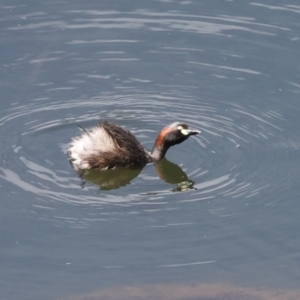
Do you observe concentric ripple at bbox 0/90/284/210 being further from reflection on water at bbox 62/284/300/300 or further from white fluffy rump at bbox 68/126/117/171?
reflection on water at bbox 62/284/300/300

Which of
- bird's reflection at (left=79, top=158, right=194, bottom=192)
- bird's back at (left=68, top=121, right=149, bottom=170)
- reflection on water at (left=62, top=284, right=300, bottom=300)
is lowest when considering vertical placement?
reflection on water at (left=62, top=284, right=300, bottom=300)

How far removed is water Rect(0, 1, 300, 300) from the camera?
8.39 metres

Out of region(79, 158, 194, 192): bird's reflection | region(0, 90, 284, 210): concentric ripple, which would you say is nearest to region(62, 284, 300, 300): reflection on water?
region(0, 90, 284, 210): concentric ripple

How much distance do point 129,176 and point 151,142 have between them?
0.71 metres

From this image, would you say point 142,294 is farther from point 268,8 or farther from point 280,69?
point 268,8

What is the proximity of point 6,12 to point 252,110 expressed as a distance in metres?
4.04

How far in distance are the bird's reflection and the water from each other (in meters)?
0.04

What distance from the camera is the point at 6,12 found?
13.3m

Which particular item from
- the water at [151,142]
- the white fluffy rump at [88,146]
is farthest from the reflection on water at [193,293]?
the white fluffy rump at [88,146]

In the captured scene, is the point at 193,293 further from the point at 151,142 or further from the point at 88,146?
the point at 151,142

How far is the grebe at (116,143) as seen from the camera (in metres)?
10.2

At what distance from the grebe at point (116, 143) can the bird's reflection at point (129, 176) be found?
7cm

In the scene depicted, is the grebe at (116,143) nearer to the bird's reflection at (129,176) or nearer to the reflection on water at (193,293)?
the bird's reflection at (129,176)

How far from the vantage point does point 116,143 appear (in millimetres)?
10344
